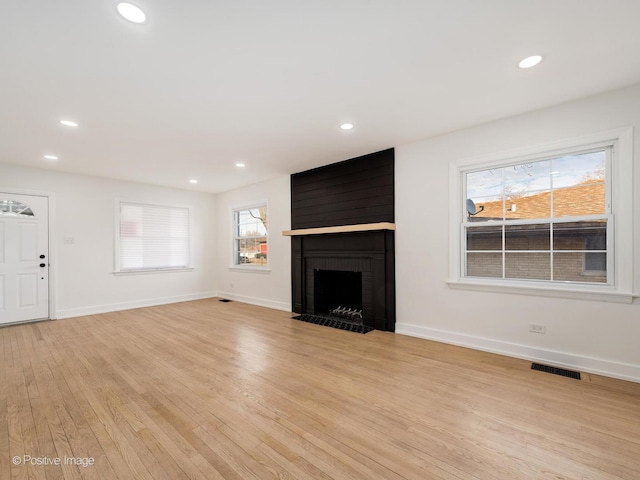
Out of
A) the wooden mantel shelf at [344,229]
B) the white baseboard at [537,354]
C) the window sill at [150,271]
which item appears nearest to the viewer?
the white baseboard at [537,354]

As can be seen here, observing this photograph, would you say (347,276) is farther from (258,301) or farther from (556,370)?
(556,370)

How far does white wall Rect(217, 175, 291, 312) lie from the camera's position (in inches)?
224

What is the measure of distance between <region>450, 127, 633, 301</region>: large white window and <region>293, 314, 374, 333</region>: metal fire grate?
1.43 m

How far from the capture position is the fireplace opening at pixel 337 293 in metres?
5.06

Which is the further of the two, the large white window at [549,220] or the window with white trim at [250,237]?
the window with white trim at [250,237]

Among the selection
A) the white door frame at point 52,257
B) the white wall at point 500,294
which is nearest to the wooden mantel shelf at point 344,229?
the white wall at point 500,294

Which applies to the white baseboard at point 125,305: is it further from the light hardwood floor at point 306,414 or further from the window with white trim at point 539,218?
the window with white trim at point 539,218

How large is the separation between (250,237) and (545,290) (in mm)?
5330

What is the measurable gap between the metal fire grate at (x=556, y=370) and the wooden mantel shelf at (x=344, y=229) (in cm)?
213

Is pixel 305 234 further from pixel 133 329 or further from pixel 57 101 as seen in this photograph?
pixel 57 101

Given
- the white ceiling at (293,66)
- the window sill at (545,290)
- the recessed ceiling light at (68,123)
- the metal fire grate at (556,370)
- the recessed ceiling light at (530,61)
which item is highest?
the recessed ceiling light at (530,61)

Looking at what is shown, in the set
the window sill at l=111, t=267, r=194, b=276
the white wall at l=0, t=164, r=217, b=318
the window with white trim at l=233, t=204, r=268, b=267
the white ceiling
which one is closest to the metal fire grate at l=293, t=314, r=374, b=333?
the window with white trim at l=233, t=204, r=268, b=267

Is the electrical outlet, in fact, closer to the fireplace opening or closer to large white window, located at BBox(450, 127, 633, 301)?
large white window, located at BBox(450, 127, 633, 301)

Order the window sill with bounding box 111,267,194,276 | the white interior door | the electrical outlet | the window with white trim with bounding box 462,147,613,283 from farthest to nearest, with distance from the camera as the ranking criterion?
the window sill with bounding box 111,267,194,276
the white interior door
the electrical outlet
the window with white trim with bounding box 462,147,613,283
